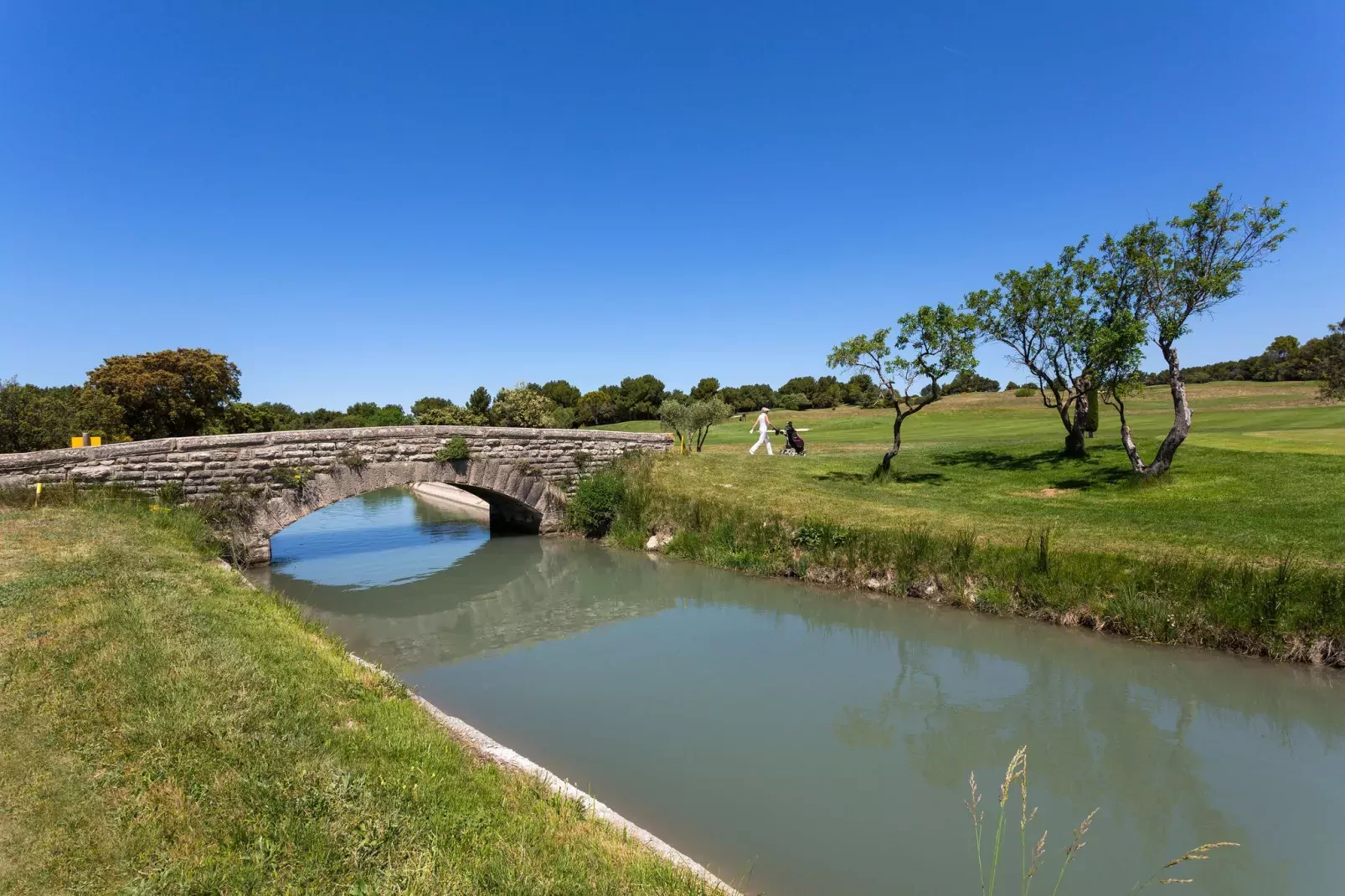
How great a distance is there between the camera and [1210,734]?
6328 millimetres

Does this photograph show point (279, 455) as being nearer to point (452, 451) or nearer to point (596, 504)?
point (452, 451)

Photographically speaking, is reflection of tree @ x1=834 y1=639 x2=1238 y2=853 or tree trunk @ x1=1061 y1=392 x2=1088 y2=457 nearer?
reflection of tree @ x1=834 y1=639 x2=1238 y2=853

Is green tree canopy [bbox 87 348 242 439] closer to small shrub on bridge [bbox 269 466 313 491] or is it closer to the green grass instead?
small shrub on bridge [bbox 269 466 313 491]

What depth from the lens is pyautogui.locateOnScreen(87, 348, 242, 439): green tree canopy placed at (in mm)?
33500

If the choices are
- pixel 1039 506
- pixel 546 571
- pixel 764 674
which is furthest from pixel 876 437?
pixel 764 674

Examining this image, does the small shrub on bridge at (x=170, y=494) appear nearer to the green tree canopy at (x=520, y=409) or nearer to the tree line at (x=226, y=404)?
the tree line at (x=226, y=404)

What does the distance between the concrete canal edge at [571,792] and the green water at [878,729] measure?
0.60m

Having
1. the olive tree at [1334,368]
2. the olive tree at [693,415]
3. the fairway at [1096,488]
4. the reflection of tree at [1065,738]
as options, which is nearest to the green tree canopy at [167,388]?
the olive tree at [693,415]

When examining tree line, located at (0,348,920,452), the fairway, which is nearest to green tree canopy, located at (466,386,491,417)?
tree line, located at (0,348,920,452)

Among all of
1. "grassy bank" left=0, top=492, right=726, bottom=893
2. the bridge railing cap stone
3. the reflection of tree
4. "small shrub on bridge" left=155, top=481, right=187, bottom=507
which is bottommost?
the reflection of tree

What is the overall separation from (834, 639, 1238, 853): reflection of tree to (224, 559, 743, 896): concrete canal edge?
8.60ft

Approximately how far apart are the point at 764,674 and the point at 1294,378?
65153mm

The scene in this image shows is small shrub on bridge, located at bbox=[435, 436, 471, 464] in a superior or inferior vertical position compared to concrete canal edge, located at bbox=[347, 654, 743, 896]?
superior

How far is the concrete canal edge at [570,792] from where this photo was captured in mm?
3729
